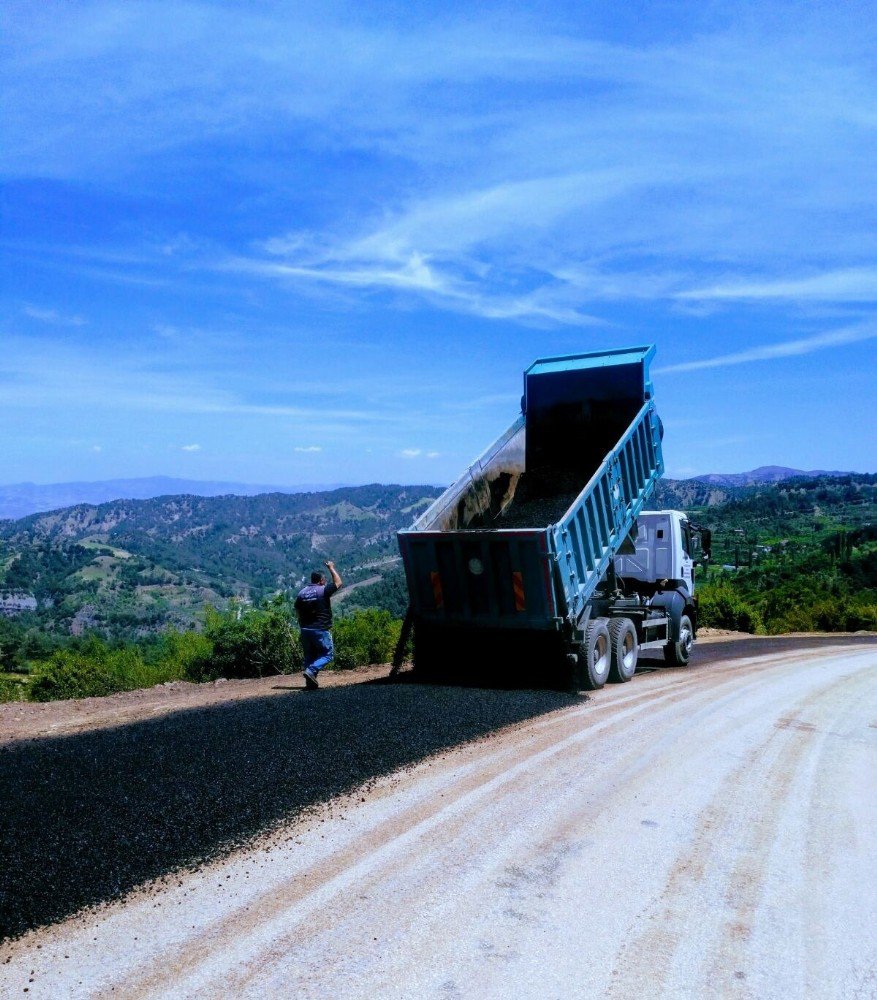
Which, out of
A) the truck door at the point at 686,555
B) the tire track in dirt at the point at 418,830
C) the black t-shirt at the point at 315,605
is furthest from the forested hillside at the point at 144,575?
the tire track in dirt at the point at 418,830

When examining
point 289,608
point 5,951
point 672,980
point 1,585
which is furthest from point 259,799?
point 1,585

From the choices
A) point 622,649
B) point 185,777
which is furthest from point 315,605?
point 622,649

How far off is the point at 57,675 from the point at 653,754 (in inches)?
583

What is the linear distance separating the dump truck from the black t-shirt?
109 cm

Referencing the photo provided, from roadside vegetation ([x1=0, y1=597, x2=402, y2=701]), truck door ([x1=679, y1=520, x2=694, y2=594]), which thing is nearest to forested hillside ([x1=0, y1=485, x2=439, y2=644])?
roadside vegetation ([x1=0, y1=597, x2=402, y2=701])

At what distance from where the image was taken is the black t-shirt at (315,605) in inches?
390

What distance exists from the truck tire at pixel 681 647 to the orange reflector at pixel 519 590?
16.3 feet

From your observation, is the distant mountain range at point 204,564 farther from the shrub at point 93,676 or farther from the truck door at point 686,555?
the truck door at point 686,555

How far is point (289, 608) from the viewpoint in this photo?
15.8 meters

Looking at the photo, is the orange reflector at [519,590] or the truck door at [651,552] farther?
the truck door at [651,552]

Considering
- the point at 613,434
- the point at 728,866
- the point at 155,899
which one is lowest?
the point at 728,866

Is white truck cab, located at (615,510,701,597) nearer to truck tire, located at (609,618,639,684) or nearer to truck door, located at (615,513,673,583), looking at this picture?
truck door, located at (615,513,673,583)

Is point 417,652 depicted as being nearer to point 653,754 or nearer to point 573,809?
point 653,754

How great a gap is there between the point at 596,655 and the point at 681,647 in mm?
4002
